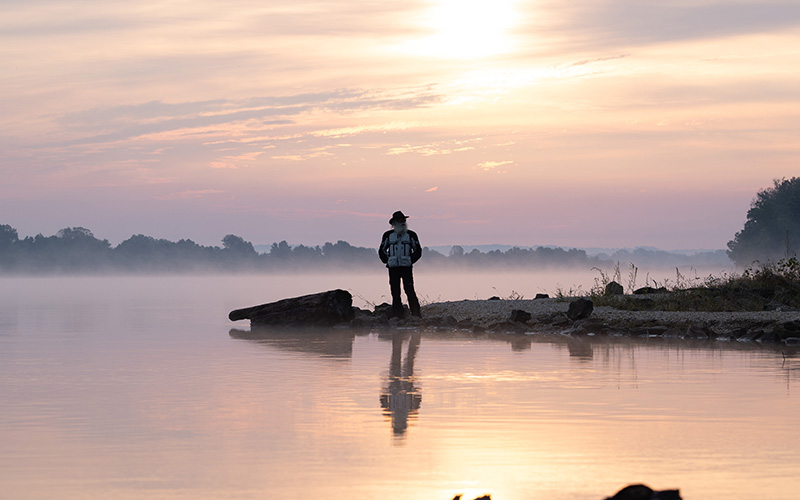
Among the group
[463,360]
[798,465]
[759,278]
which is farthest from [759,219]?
[798,465]

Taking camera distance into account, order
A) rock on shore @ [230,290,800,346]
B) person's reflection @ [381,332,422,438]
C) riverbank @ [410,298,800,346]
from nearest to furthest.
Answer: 1. person's reflection @ [381,332,422,438]
2. riverbank @ [410,298,800,346]
3. rock on shore @ [230,290,800,346]

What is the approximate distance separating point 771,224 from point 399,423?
102 meters

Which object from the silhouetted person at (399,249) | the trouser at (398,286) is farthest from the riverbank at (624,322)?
the silhouetted person at (399,249)

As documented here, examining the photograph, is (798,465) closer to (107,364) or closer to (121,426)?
(121,426)

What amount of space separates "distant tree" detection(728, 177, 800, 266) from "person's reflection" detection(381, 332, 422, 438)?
296 feet

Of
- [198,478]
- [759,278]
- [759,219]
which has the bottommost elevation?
[198,478]

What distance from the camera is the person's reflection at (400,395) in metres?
9.36

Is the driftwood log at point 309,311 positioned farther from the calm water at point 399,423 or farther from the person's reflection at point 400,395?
the person's reflection at point 400,395

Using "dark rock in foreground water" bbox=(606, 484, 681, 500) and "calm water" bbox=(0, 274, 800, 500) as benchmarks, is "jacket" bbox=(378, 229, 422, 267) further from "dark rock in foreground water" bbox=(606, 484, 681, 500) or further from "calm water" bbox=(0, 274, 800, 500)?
"dark rock in foreground water" bbox=(606, 484, 681, 500)

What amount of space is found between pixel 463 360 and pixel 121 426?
7002 mm

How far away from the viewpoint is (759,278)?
25.5 meters

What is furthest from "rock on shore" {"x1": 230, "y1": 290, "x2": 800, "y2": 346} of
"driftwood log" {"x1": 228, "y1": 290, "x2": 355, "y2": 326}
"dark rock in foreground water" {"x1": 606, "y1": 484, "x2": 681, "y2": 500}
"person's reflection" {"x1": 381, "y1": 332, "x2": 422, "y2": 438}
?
"dark rock in foreground water" {"x1": 606, "y1": 484, "x2": 681, "y2": 500}

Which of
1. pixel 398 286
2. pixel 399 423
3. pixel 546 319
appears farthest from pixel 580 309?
pixel 399 423

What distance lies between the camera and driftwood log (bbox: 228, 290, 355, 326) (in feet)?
78.9
